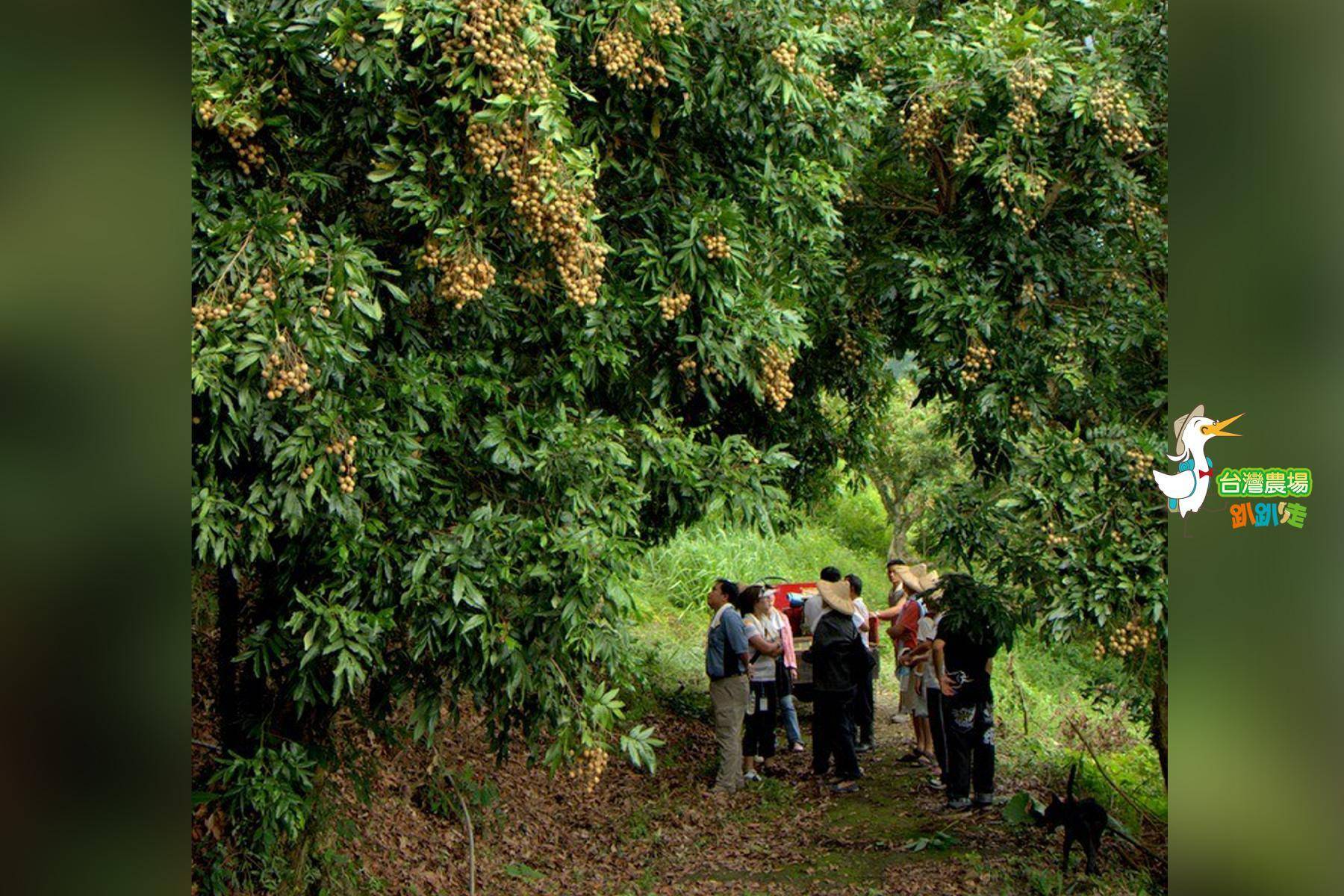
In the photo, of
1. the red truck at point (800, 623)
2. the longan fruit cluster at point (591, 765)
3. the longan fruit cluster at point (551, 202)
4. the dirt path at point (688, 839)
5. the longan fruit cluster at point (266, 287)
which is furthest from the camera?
the red truck at point (800, 623)

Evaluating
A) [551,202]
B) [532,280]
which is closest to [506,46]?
[551,202]

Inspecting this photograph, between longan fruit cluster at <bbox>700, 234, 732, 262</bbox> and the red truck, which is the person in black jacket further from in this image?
longan fruit cluster at <bbox>700, 234, 732, 262</bbox>

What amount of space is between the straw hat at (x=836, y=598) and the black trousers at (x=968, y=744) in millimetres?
1092

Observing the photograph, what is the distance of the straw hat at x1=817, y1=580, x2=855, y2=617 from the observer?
352 inches

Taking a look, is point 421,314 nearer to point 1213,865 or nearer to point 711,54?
point 711,54

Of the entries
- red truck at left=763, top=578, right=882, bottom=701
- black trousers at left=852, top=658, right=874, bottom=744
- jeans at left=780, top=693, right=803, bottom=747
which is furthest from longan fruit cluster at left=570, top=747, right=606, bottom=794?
red truck at left=763, top=578, right=882, bottom=701

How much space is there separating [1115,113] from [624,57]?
2907mm

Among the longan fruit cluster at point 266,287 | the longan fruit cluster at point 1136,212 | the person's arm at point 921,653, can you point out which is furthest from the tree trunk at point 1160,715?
the longan fruit cluster at point 266,287

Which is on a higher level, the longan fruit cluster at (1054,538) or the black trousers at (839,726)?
the longan fruit cluster at (1054,538)

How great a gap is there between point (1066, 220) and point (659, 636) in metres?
8.41

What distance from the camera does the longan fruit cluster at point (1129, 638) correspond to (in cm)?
553

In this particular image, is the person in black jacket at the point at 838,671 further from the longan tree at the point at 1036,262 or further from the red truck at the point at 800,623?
the red truck at the point at 800,623

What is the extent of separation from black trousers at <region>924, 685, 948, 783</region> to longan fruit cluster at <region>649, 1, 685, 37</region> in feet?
18.4

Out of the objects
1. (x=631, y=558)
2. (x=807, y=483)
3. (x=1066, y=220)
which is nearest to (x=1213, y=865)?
(x=631, y=558)
